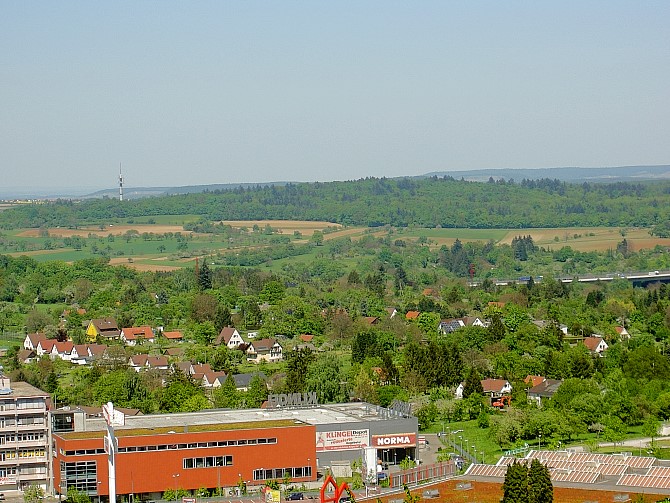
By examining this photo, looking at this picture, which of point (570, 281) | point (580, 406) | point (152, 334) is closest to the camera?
point (580, 406)

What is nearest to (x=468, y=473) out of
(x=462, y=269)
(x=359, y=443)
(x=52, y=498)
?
(x=359, y=443)

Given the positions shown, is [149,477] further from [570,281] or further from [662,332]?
[570,281]

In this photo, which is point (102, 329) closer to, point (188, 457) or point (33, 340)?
point (33, 340)

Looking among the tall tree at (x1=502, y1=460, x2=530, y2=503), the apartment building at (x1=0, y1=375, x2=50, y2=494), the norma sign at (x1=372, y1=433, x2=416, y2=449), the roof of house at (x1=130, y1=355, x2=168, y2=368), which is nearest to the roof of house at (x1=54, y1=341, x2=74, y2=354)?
the roof of house at (x1=130, y1=355, x2=168, y2=368)

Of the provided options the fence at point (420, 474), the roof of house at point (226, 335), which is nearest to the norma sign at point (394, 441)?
the fence at point (420, 474)

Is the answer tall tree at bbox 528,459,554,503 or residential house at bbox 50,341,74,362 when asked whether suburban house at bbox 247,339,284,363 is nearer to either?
residential house at bbox 50,341,74,362
